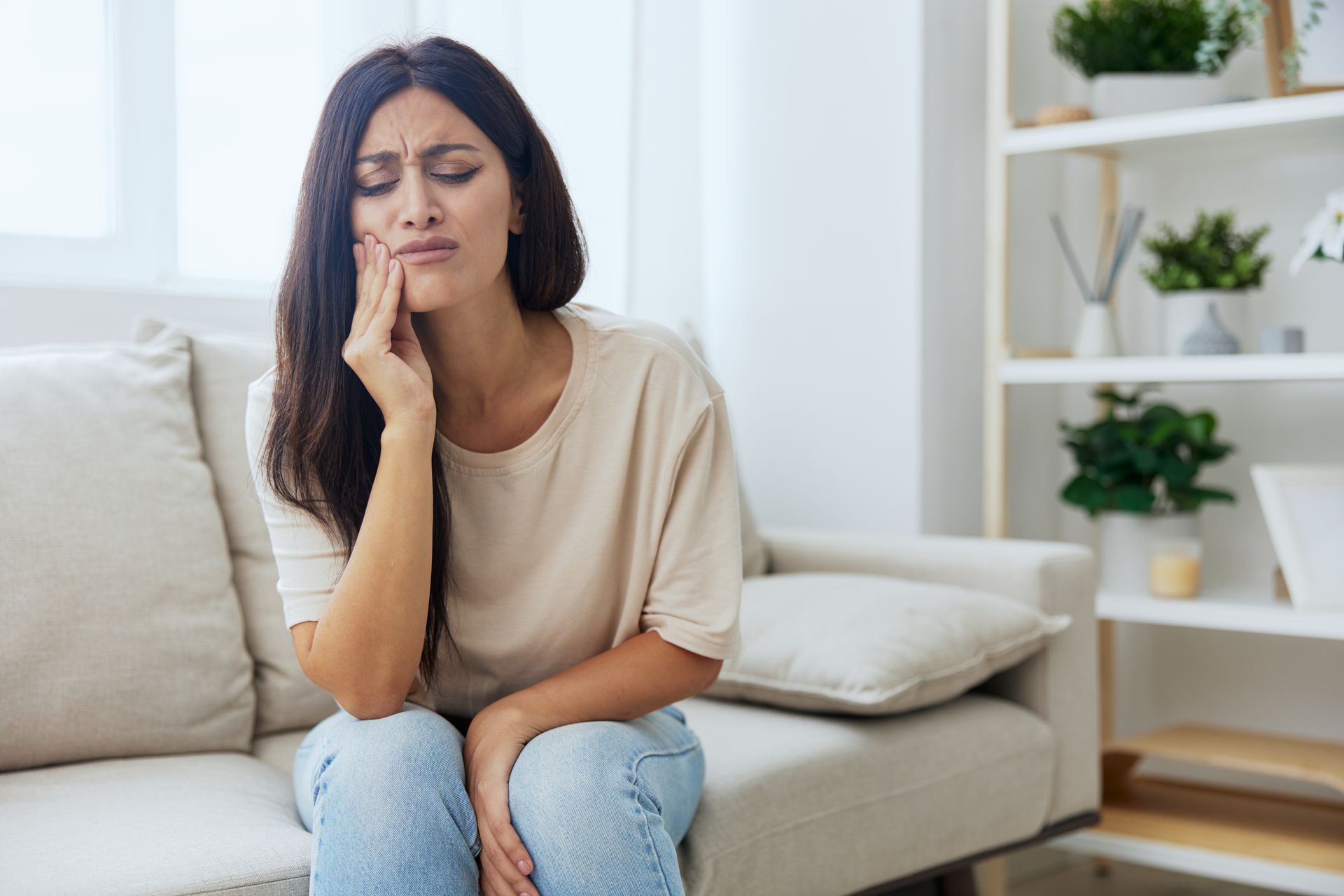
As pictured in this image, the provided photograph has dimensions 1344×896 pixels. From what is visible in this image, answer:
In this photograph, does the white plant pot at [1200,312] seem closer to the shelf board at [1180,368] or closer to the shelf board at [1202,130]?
the shelf board at [1180,368]

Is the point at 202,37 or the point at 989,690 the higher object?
the point at 202,37

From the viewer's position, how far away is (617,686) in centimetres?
116

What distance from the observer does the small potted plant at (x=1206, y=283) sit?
6.97ft

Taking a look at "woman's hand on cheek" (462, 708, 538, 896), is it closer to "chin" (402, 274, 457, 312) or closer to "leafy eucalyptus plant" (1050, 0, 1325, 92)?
"chin" (402, 274, 457, 312)

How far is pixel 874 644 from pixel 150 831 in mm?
844

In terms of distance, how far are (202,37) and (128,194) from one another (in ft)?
0.89

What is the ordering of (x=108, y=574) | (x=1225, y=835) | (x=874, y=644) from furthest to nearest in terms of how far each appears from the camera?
(x=1225, y=835) → (x=874, y=644) → (x=108, y=574)

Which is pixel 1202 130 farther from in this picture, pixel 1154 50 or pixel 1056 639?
pixel 1056 639

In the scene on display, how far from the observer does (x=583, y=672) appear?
116cm

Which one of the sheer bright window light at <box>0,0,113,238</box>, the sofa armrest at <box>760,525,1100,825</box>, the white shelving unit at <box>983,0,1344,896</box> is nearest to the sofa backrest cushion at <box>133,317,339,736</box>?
the sheer bright window light at <box>0,0,113,238</box>

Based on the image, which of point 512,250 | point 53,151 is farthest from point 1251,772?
point 53,151

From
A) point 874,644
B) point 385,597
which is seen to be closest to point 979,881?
point 874,644

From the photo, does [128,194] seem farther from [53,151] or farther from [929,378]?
[929,378]

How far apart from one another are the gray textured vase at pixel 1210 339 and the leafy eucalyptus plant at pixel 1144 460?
107mm
